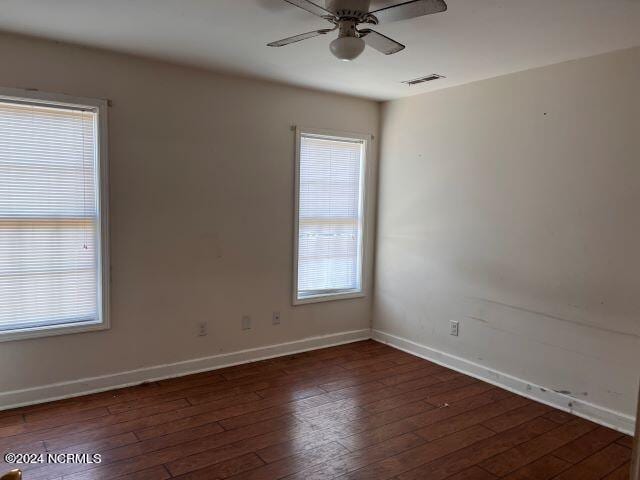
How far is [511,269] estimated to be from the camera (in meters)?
3.58

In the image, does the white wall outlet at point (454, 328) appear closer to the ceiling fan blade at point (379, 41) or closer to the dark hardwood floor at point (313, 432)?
the dark hardwood floor at point (313, 432)

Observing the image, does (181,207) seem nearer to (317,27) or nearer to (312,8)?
(317,27)

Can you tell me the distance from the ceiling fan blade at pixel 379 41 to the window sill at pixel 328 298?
2.44 metres

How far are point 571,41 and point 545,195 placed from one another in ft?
3.41

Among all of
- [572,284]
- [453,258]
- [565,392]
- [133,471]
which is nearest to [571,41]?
[572,284]

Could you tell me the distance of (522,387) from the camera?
3.51 meters

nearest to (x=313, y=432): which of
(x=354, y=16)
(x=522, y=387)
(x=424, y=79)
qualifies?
(x=522, y=387)

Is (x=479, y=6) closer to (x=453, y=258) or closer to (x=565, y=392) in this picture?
(x=453, y=258)

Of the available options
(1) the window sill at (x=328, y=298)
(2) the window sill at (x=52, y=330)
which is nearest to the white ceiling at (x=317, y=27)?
(2) the window sill at (x=52, y=330)

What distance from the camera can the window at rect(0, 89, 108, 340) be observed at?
3020mm

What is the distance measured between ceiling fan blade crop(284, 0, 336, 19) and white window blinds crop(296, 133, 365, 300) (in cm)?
188

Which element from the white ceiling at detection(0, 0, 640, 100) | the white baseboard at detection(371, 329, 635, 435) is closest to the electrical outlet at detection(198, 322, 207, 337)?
the white baseboard at detection(371, 329, 635, 435)

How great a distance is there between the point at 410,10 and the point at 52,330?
2.96m

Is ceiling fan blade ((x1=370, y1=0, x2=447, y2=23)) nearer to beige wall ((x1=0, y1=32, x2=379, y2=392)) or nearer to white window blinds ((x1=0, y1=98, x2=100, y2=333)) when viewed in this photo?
beige wall ((x1=0, y1=32, x2=379, y2=392))
